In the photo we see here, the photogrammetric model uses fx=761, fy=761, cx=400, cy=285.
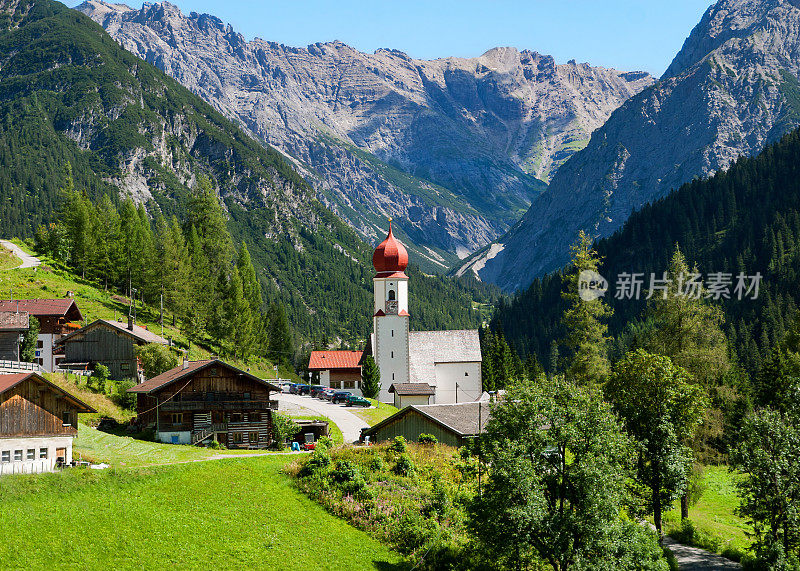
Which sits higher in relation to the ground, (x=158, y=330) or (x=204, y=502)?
(x=158, y=330)

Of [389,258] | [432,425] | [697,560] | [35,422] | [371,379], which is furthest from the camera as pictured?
[389,258]

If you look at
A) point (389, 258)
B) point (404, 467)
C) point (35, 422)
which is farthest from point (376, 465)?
point (389, 258)

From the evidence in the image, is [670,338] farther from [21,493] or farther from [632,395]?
[21,493]

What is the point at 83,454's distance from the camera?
49.8m

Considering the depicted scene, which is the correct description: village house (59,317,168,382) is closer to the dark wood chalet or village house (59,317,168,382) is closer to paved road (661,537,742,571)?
the dark wood chalet

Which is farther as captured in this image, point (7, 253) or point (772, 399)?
point (7, 253)

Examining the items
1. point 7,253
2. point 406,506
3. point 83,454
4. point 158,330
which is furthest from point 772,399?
point 7,253

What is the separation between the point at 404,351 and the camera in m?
101

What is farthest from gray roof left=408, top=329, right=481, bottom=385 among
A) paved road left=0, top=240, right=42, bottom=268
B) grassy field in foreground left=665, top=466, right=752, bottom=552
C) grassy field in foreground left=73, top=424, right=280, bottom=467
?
paved road left=0, top=240, right=42, bottom=268

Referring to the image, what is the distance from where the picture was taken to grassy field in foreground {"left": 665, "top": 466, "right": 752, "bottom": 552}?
159 feet

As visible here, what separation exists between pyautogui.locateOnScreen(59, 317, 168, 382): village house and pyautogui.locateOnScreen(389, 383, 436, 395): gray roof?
1216 inches

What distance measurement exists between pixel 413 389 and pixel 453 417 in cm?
3463

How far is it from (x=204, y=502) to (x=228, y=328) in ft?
226
